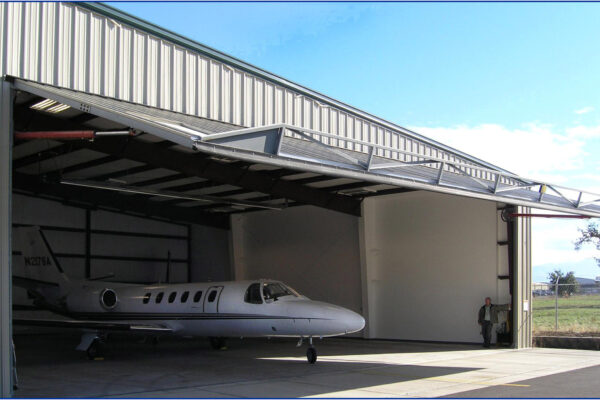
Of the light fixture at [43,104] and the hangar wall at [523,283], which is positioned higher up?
the light fixture at [43,104]

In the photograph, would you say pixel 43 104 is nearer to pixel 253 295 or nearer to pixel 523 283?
pixel 253 295

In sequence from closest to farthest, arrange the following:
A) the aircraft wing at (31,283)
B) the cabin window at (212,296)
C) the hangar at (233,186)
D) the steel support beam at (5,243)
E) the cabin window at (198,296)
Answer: the steel support beam at (5,243) → the hangar at (233,186) → the cabin window at (212,296) → the cabin window at (198,296) → the aircraft wing at (31,283)

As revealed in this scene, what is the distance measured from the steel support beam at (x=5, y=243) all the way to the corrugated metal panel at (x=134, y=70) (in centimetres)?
70

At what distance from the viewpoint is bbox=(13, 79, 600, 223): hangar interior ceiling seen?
10.4 meters

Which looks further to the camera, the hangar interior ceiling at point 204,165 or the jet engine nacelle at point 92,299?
the jet engine nacelle at point 92,299

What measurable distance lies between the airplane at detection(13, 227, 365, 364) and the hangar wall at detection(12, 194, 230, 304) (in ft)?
6.68

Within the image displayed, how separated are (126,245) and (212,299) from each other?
1075cm

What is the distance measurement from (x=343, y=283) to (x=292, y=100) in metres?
8.65

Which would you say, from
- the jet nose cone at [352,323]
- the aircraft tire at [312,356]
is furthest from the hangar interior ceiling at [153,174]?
the aircraft tire at [312,356]

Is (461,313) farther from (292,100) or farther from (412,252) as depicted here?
(292,100)

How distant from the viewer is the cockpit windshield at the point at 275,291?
52.4 ft

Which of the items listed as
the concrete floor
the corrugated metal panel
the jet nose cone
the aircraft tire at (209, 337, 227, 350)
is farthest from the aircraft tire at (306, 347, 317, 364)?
the corrugated metal panel

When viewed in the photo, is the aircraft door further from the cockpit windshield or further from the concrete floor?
the cockpit windshield

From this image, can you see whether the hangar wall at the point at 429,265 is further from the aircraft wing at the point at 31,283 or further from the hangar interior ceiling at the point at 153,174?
the aircraft wing at the point at 31,283
